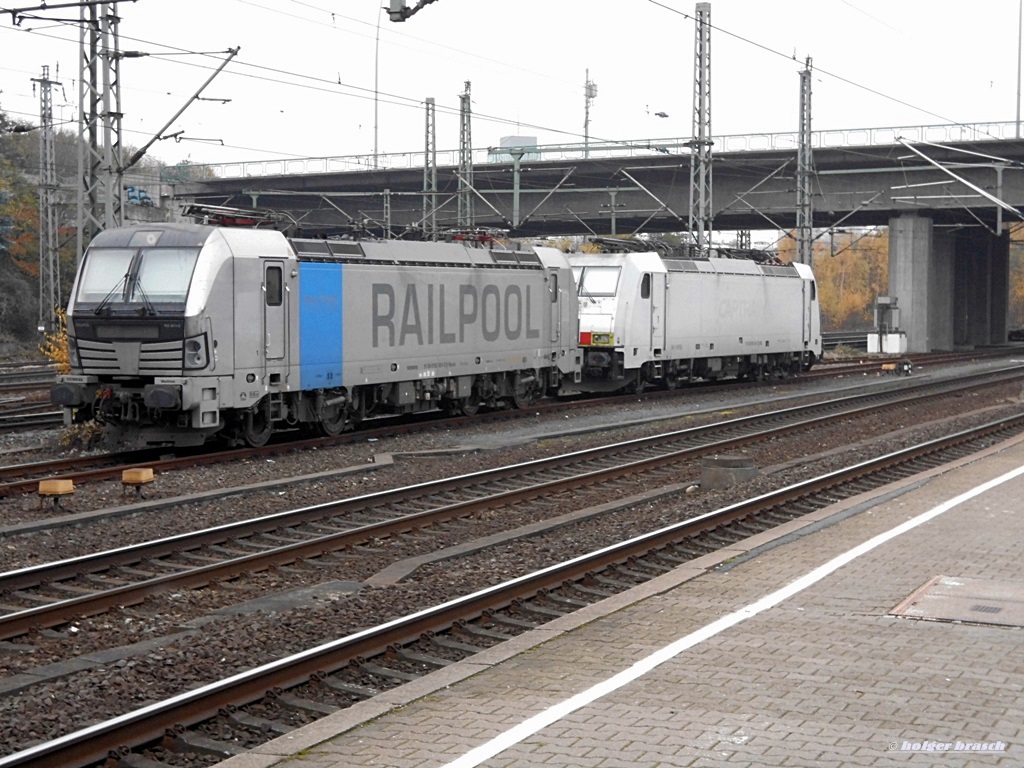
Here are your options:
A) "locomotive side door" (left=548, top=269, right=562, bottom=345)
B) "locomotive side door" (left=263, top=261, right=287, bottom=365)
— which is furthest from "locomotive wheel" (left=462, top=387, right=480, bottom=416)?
"locomotive side door" (left=263, top=261, right=287, bottom=365)

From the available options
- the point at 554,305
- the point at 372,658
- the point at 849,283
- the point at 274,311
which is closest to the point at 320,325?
the point at 274,311

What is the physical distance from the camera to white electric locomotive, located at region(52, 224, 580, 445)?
693 inches

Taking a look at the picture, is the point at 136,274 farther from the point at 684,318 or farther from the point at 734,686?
the point at 684,318

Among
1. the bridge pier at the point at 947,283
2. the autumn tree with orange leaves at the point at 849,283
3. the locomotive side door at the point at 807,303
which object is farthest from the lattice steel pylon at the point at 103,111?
the autumn tree with orange leaves at the point at 849,283

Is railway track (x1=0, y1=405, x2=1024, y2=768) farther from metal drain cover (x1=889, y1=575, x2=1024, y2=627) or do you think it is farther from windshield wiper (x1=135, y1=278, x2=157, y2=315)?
windshield wiper (x1=135, y1=278, x2=157, y2=315)

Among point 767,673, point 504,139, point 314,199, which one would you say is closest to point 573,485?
point 767,673

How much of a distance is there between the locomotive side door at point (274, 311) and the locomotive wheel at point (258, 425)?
2.39 ft

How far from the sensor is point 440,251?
23.1 m

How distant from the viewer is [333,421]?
2073 cm

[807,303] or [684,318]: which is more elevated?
[807,303]

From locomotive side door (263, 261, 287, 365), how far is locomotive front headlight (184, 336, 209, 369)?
125 cm

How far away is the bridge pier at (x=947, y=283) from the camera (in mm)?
56094

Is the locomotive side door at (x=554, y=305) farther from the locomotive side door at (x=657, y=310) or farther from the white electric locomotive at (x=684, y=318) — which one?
the locomotive side door at (x=657, y=310)

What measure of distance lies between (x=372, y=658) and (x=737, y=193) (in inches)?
1926
